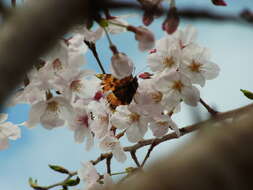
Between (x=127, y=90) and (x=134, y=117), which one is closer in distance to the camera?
(x=127, y=90)

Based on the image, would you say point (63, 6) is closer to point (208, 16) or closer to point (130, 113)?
point (208, 16)

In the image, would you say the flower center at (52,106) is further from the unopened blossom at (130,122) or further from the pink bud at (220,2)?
the pink bud at (220,2)

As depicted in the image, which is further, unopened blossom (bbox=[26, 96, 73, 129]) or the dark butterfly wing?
the dark butterfly wing

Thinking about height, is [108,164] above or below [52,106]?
below

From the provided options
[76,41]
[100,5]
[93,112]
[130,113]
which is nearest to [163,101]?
[130,113]

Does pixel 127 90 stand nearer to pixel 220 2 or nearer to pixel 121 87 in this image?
pixel 121 87

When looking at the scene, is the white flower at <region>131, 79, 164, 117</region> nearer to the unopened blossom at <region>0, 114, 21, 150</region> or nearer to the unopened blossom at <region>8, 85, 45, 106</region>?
the unopened blossom at <region>8, 85, 45, 106</region>

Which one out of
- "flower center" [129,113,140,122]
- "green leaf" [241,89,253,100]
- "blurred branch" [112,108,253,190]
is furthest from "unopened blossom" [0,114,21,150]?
"blurred branch" [112,108,253,190]

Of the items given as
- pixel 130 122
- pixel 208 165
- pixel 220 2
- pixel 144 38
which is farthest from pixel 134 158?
pixel 208 165
